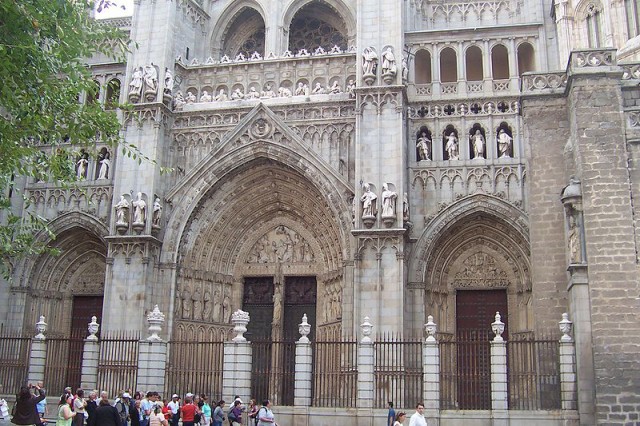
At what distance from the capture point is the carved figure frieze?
2717 centimetres

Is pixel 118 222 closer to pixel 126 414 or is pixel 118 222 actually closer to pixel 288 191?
pixel 288 191

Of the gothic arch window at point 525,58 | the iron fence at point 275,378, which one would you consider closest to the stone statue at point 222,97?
the iron fence at point 275,378

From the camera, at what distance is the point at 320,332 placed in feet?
84.0

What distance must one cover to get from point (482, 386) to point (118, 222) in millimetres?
13035

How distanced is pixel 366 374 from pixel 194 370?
214 inches

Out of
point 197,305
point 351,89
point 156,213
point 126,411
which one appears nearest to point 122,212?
point 156,213

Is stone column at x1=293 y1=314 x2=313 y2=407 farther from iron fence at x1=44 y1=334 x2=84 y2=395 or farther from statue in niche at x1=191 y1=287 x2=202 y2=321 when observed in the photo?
iron fence at x1=44 y1=334 x2=84 y2=395

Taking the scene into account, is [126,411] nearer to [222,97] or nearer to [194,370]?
[194,370]

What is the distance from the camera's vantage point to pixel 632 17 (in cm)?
2395

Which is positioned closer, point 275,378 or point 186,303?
point 275,378

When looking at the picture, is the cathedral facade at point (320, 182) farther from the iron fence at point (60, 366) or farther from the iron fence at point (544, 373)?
the iron fence at point (544, 373)

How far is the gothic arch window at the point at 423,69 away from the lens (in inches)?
1068

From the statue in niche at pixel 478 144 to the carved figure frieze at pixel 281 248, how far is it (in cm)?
676

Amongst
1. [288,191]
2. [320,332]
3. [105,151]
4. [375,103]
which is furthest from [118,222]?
→ [375,103]
